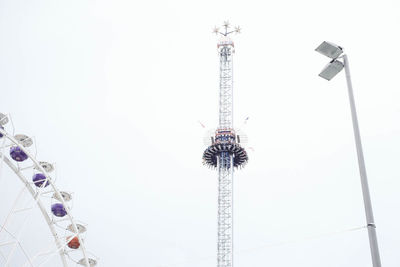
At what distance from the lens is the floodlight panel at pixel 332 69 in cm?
1430

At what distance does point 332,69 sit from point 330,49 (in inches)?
28.2

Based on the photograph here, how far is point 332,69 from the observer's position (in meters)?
14.4

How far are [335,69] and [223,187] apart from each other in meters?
57.9

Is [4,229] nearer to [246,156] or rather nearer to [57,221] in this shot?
[57,221]

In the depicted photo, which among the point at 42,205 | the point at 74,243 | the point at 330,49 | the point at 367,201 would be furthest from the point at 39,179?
the point at 367,201

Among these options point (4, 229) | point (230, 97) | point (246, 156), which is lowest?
point (4, 229)

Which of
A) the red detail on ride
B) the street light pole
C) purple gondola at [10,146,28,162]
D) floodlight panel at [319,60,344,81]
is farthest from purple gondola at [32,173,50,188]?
the street light pole

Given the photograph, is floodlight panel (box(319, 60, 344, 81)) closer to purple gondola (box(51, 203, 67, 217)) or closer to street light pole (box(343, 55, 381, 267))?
street light pole (box(343, 55, 381, 267))

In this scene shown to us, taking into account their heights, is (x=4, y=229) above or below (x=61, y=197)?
below

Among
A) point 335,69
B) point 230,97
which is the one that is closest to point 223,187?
point 230,97

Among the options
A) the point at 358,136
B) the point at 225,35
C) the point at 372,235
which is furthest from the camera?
the point at 225,35

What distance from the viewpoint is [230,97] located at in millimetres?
78812

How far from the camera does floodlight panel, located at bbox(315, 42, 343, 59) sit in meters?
13.9

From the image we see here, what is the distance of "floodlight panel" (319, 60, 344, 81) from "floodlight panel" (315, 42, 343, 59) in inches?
8.7
